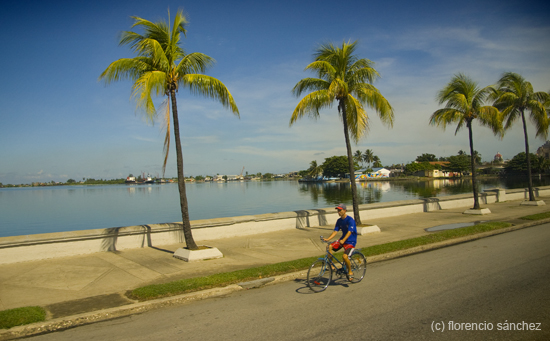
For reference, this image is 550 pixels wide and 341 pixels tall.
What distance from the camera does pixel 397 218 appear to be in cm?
1886

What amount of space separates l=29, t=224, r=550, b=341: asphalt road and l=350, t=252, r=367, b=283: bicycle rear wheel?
0.19 m

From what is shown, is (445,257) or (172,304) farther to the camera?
(445,257)

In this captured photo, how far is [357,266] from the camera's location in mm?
7578

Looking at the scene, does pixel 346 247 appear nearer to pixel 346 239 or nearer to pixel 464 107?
pixel 346 239

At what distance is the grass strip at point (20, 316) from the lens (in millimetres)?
5356

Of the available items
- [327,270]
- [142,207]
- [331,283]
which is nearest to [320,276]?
[327,270]

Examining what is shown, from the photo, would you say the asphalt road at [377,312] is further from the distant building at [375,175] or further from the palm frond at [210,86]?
the distant building at [375,175]

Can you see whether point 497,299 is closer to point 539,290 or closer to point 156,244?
point 539,290

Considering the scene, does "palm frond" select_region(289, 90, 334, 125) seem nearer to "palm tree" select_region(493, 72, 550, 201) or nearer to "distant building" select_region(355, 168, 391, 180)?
"palm tree" select_region(493, 72, 550, 201)

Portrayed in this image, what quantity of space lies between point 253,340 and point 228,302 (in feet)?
6.13

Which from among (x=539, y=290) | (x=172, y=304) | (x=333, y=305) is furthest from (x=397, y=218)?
(x=172, y=304)

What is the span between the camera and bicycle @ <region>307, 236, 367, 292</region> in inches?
279

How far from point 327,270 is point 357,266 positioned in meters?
0.81

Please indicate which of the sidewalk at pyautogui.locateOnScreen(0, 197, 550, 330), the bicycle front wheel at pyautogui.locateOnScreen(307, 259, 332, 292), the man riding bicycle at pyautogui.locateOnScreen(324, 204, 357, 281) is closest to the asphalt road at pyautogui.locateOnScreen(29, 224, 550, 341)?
the bicycle front wheel at pyautogui.locateOnScreen(307, 259, 332, 292)
